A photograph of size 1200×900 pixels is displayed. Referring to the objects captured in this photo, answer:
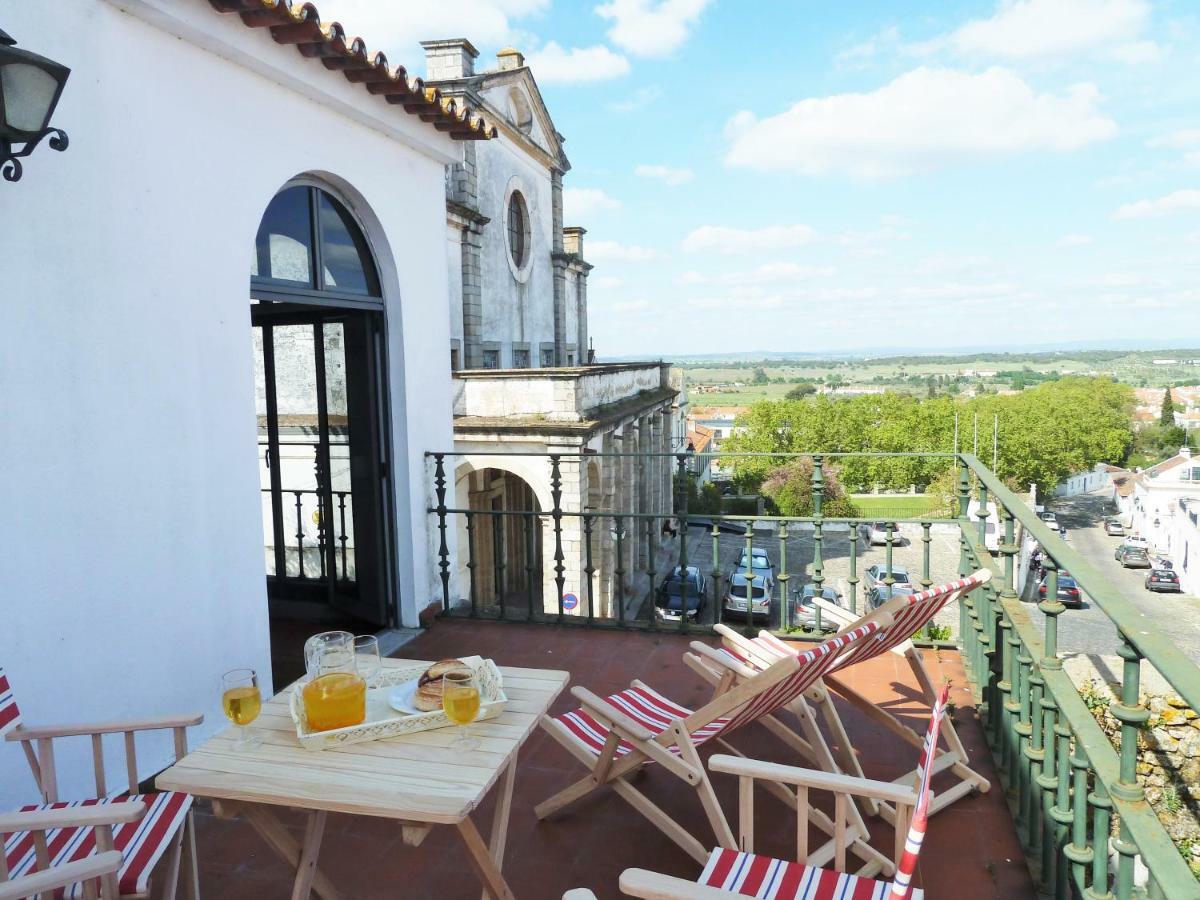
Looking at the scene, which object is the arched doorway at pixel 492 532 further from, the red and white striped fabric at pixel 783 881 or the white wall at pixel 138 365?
the red and white striped fabric at pixel 783 881

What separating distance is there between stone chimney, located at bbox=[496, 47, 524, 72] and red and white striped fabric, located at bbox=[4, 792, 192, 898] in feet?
67.7

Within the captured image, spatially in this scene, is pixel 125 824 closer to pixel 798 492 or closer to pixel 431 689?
pixel 431 689

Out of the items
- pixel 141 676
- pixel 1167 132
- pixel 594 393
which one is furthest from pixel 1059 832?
pixel 1167 132

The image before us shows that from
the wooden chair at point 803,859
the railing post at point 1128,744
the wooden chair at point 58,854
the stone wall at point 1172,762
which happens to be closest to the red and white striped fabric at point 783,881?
the wooden chair at point 803,859

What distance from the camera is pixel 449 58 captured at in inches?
685

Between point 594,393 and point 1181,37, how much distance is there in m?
23.4

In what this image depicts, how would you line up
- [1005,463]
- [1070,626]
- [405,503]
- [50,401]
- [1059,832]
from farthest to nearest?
[1005,463] → [1070,626] → [405,503] → [50,401] → [1059,832]

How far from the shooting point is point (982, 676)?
3.72 m

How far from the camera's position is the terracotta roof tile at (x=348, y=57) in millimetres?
3393

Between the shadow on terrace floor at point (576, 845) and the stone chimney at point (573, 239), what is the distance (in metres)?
22.5

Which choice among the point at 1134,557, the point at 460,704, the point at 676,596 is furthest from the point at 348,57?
the point at 1134,557

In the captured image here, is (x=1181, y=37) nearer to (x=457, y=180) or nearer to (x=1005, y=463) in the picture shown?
(x=457, y=180)

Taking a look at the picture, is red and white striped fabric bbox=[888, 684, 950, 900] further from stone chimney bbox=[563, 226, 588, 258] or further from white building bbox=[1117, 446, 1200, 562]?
white building bbox=[1117, 446, 1200, 562]

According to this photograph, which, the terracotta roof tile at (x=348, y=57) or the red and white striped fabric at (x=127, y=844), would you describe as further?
the terracotta roof tile at (x=348, y=57)
